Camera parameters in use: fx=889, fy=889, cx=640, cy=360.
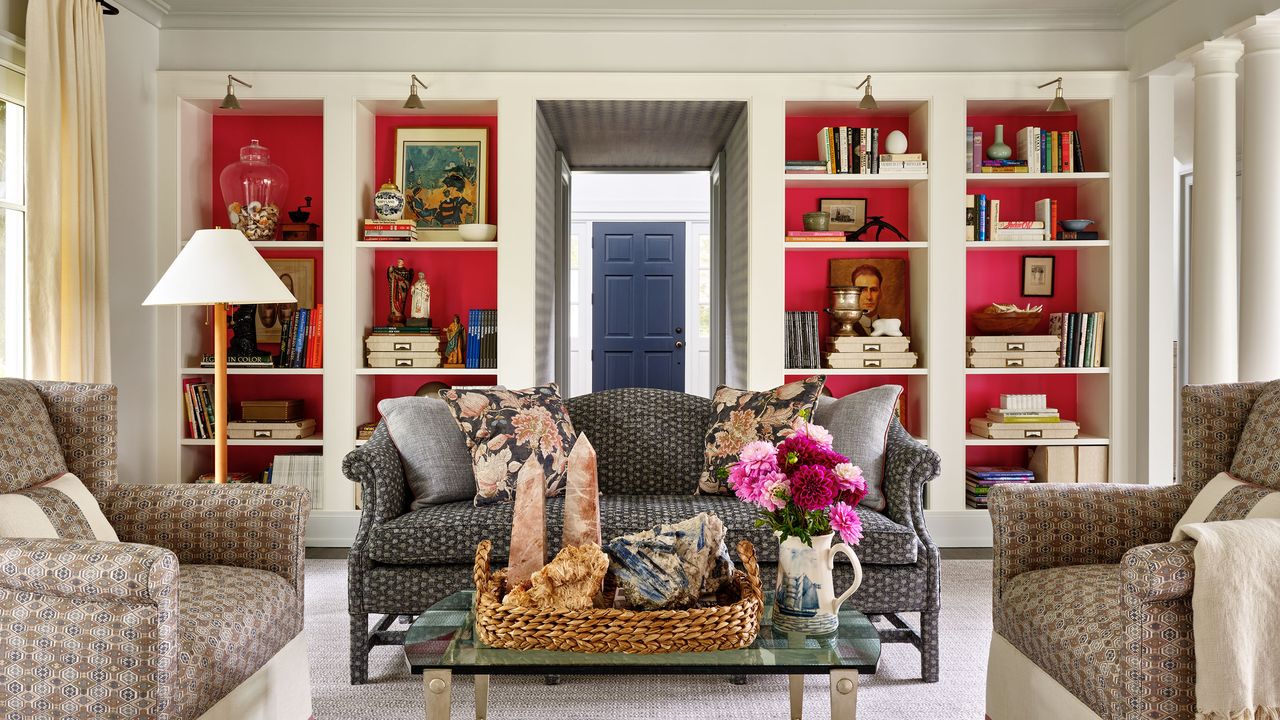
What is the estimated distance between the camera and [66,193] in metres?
3.49

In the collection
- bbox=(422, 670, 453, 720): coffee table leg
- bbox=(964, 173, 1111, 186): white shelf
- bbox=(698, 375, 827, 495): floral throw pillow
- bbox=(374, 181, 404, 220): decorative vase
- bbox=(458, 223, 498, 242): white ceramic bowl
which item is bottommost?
bbox=(422, 670, 453, 720): coffee table leg

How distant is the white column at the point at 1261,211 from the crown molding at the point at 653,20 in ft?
3.14

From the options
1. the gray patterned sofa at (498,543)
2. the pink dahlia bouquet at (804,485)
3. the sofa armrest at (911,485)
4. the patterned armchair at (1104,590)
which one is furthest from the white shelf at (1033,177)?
the pink dahlia bouquet at (804,485)

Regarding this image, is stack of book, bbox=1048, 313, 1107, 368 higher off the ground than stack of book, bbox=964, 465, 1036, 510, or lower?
higher

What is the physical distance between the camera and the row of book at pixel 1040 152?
4.45 m

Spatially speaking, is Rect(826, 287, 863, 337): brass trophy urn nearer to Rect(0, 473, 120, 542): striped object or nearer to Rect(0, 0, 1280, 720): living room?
Rect(0, 0, 1280, 720): living room

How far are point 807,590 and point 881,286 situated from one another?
3.19 metres

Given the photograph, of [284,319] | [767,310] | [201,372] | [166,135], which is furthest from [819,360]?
[166,135]

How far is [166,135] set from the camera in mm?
4367

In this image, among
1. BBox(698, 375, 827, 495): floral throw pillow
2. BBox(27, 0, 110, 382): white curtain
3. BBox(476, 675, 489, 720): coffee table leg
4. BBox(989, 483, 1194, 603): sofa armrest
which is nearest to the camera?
BBox(476, 675, 489, 720): coffee table leg

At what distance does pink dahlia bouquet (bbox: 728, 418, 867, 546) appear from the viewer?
1843mm

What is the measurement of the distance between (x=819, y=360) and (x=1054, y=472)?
1.29 m

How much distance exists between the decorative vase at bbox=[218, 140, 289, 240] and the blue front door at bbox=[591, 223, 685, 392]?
3.96 metres

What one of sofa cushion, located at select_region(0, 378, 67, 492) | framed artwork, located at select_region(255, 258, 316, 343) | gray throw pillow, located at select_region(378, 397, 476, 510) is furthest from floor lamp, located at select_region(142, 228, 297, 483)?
framed artwork, located at select_region(255, 258, 316, 343)
